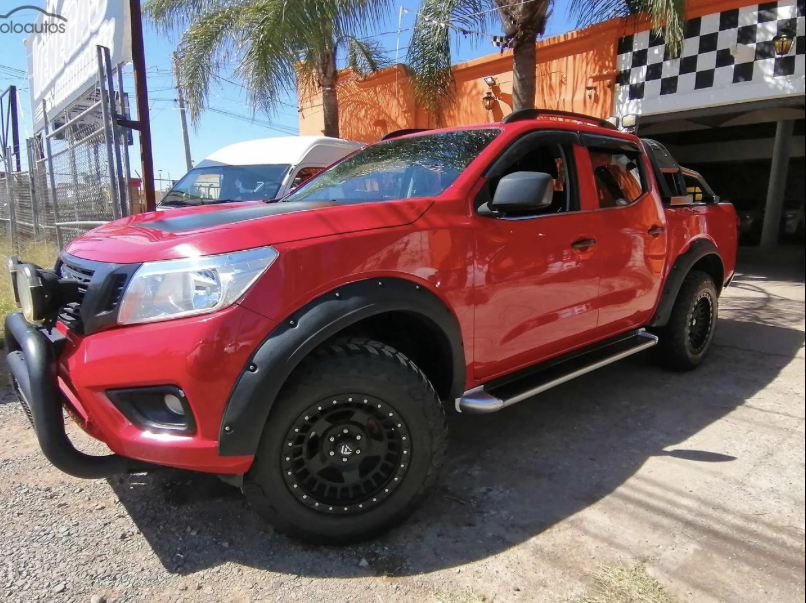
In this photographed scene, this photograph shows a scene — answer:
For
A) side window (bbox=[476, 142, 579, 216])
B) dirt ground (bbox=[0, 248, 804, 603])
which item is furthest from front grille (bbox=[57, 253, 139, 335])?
side window (bbox=[476, 142, 579, 216])

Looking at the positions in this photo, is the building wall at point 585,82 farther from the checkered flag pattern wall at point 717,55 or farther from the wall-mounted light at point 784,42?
the wall-mounted light at point 784,42

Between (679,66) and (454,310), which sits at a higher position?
(679,66)

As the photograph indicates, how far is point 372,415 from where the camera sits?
7.07 ft

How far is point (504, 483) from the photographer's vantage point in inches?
107

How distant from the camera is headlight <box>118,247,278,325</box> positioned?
185cm

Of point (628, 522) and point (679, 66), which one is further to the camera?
point (679, 66)

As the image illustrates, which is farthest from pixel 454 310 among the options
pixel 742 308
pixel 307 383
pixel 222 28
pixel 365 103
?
pixel 365 103

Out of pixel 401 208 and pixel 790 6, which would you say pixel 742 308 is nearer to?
pixel 790 6

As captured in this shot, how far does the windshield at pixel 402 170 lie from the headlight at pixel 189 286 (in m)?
1.03

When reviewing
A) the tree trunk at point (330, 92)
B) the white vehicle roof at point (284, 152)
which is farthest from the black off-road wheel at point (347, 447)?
the tree trunk at point (330, 92)

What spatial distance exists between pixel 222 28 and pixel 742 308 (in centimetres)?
859

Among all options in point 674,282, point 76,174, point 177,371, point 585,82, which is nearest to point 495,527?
point 177,371

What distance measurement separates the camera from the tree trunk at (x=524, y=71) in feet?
23.2

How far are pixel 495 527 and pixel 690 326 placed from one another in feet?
8.91
